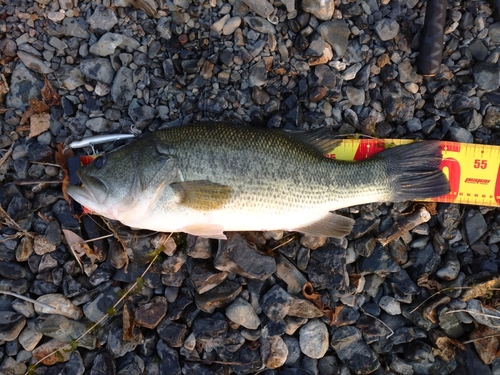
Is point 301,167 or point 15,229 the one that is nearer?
point 301,167

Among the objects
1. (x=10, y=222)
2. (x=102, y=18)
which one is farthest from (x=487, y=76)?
(x=10, y=222)

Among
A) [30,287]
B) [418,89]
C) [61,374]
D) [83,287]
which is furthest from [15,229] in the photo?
[418,89]

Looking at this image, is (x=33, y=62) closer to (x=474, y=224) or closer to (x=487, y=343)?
(x=474, y=224)

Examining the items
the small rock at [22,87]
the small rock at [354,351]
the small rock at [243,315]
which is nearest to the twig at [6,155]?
the small rock at [22,87]

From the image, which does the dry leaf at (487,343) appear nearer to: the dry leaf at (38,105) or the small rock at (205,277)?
the small rock at (205,277)

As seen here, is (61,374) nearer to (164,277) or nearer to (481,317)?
(164,277)

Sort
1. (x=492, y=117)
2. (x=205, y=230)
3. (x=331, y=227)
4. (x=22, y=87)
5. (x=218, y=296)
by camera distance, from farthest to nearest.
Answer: (x=22, y=87), (x=492, y=117), (x=218, y=296), (x=331, y=227), (x=205, y=230)

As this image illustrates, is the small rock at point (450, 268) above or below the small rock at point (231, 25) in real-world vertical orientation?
below
